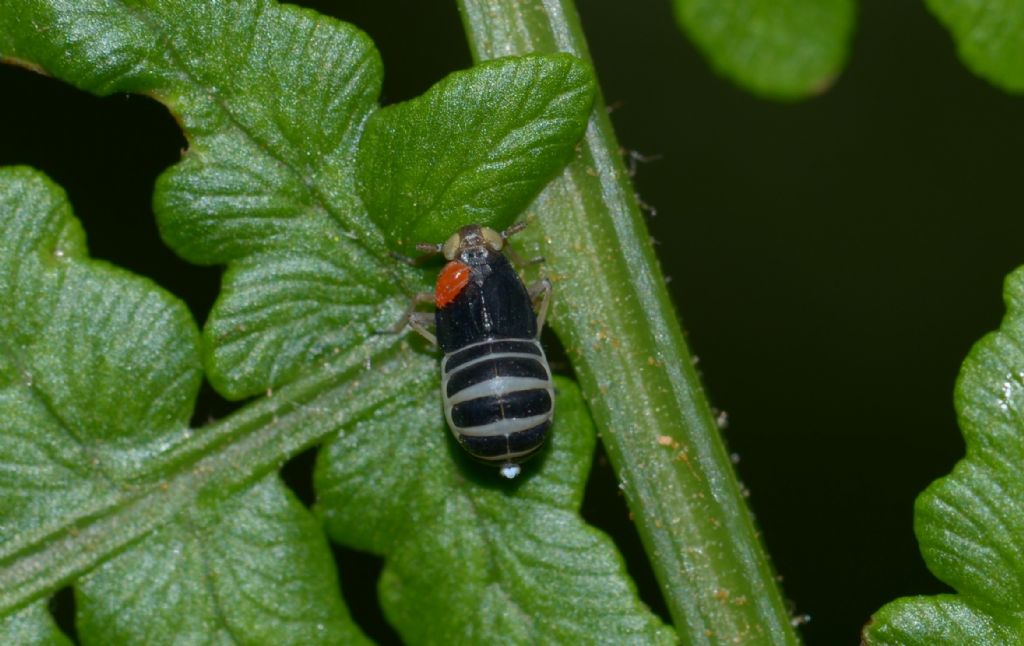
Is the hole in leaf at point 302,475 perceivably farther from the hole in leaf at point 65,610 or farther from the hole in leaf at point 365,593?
the hole in leaf at point 65,610

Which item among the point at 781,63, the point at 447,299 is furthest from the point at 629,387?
the point at 781,63

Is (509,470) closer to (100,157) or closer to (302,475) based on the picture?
(100,157)

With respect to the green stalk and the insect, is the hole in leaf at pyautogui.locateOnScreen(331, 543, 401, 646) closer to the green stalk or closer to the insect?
the insect

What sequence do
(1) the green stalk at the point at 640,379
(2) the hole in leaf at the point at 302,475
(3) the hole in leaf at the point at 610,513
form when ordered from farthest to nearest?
1. (3) the hole in leaf at the point at 610,513
2. (2) the hole in leaf at the point at 302,475
3. (1) the green stalk at the point at 640,379

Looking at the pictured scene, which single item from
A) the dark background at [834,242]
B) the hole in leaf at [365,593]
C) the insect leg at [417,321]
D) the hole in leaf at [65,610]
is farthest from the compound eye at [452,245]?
the dark background at [834,242]

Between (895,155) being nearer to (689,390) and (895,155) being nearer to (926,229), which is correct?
(926,229)
